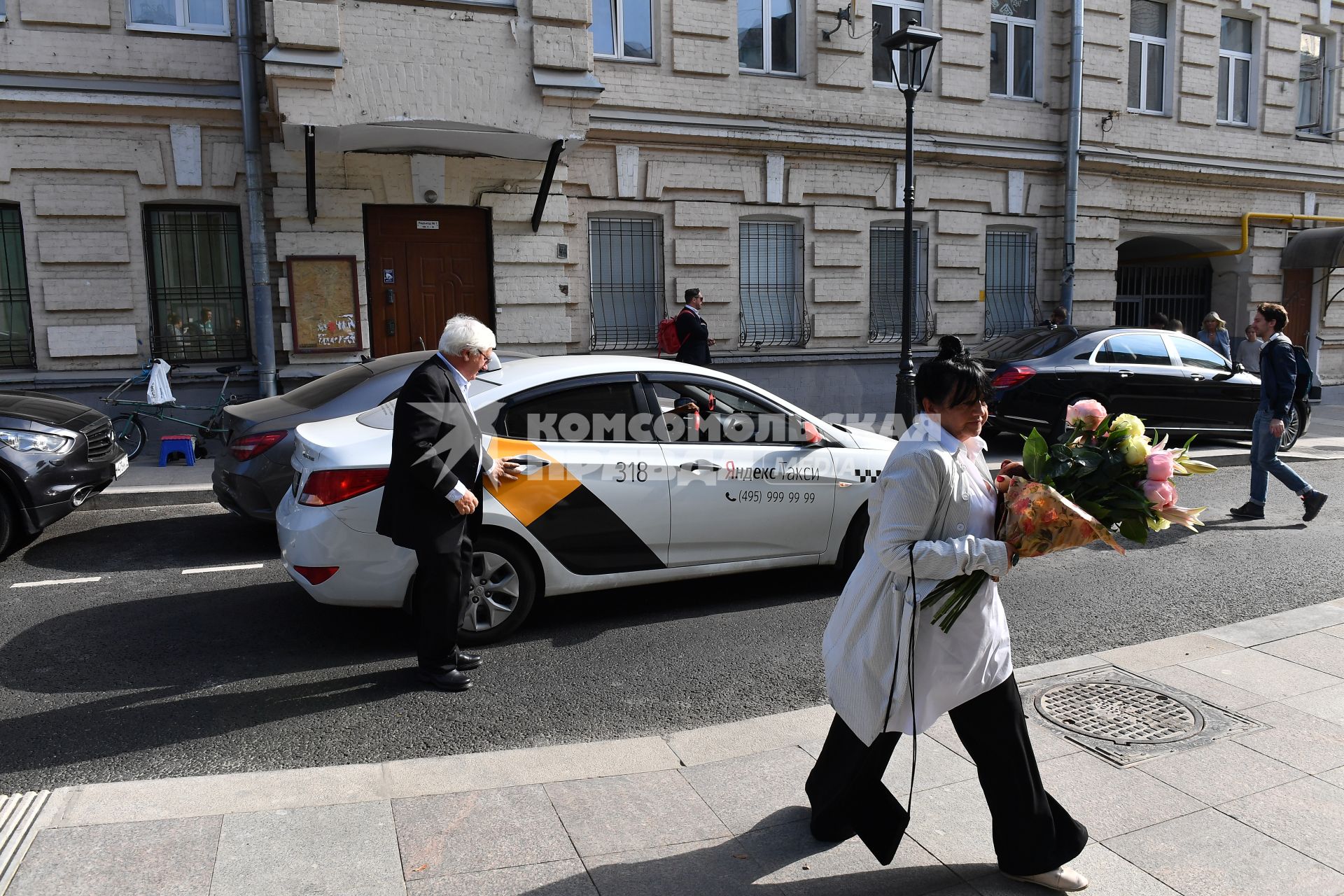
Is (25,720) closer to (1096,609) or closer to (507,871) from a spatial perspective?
(507,871)

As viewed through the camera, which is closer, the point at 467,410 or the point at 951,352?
the point at 951,352

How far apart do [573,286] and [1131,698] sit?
10.5m

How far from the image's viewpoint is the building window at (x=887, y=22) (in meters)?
15.8

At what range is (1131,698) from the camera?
4609mm

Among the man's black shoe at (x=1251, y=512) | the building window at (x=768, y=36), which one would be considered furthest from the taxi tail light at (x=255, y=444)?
the building window at (x=768, y=36)

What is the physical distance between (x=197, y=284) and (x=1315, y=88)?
21695 millimetres

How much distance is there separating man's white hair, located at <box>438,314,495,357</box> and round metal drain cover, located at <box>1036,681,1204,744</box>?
3.09 meters

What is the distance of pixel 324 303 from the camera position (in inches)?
491

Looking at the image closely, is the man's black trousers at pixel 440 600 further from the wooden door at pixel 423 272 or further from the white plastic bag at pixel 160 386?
the wooden door at pixel 423 272

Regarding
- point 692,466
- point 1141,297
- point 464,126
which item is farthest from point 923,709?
point 1141,297

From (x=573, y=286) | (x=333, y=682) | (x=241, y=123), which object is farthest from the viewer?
(x=573, y=286)

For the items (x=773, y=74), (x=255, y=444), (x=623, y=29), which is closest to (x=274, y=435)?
(x=255, y=444)

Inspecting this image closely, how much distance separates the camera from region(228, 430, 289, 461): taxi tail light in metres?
A: 7.06

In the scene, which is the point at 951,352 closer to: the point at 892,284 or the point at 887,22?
the point at 892,284
